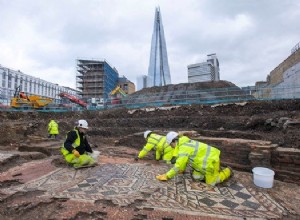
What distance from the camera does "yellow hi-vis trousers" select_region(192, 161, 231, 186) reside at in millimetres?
4082

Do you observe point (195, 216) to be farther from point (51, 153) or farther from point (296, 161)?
point (51, 153)

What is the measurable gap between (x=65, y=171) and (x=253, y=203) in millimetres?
4080

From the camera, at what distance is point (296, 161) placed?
4.73 metres

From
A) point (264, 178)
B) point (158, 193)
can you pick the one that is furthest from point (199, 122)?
point (158, 193)

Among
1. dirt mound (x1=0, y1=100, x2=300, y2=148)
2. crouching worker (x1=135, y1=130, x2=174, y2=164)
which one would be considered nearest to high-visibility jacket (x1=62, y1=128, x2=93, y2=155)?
crouching worker (x1=135, y1=130, x2=174, y2=164)

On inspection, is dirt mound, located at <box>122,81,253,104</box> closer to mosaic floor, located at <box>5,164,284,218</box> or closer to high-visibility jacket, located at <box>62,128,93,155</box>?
high-visibility jacket, located at <box>62,128,93,155</box>

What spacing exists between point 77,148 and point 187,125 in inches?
353

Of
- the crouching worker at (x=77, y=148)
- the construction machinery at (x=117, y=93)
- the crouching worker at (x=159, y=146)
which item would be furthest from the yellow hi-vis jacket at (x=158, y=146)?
the construction machinery at (x=117, y=93)

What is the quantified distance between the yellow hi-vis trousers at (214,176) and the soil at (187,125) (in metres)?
0.88

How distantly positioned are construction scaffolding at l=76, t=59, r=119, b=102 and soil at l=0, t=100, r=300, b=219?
27.5 m

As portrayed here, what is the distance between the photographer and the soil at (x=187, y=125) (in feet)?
23.1

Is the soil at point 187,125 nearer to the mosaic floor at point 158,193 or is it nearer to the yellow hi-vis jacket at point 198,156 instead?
the mosaic floor at point 158,193

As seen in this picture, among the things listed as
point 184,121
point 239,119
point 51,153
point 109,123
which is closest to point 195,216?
point 51,153

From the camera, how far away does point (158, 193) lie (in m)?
3.54
